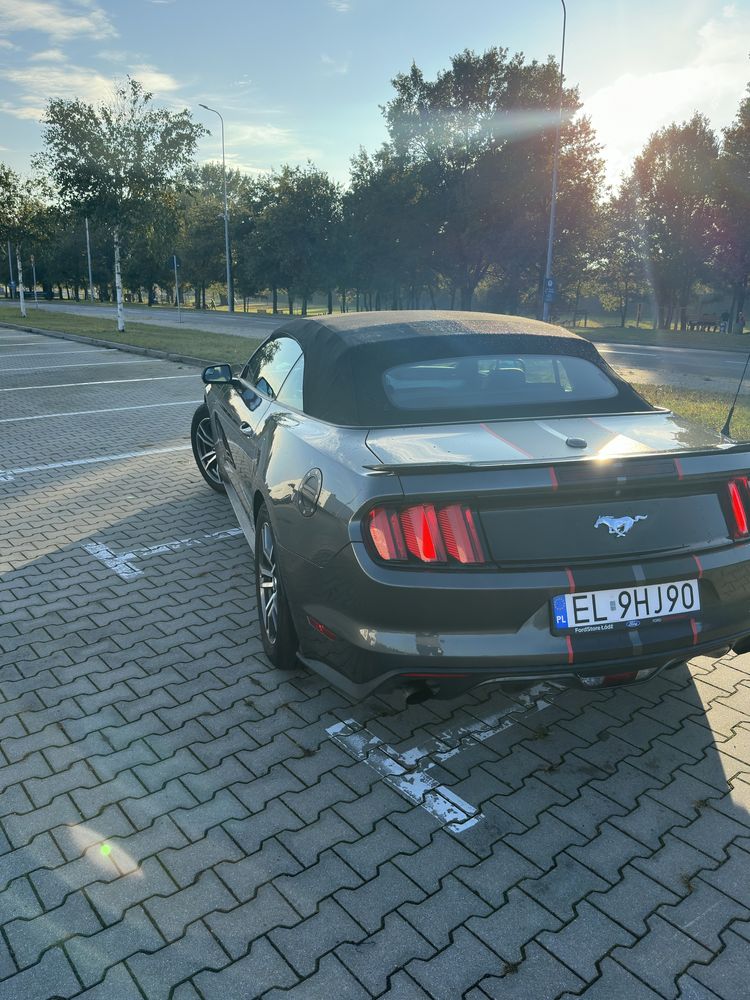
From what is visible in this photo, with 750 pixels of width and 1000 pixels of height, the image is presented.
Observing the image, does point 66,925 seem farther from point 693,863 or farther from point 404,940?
point 693,863

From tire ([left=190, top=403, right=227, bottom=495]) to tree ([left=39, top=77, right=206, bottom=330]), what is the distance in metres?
18.2

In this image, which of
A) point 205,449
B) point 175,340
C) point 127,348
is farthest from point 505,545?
point 175,340

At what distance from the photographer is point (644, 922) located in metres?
2.27

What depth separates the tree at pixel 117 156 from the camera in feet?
74.3

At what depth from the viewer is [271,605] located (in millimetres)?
3664

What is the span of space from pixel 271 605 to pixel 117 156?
Result: 22927 mm

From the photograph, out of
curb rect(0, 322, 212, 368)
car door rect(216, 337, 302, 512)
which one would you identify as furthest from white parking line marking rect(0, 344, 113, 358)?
car door rect(216, 337, 302, 512)

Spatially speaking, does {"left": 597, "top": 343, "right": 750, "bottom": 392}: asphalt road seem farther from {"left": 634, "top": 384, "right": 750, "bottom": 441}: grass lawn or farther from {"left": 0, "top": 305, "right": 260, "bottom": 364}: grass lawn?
{"left": 0, "top": 305, "right": 260, "bottom": 364}: grass lawn

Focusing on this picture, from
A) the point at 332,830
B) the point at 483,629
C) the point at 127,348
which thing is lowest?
the point at 332,830

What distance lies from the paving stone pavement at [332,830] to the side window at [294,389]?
4.02 feet

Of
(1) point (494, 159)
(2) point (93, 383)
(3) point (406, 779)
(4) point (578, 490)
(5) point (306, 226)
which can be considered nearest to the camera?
(4) point (578, 490)

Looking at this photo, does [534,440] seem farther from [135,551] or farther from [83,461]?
[83,461]

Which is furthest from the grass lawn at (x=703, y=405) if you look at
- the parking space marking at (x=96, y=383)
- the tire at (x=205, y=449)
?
the parking space marking at (x=96, y=383)

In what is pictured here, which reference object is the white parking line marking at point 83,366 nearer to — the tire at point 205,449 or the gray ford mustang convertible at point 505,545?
the tire at point 205,449
